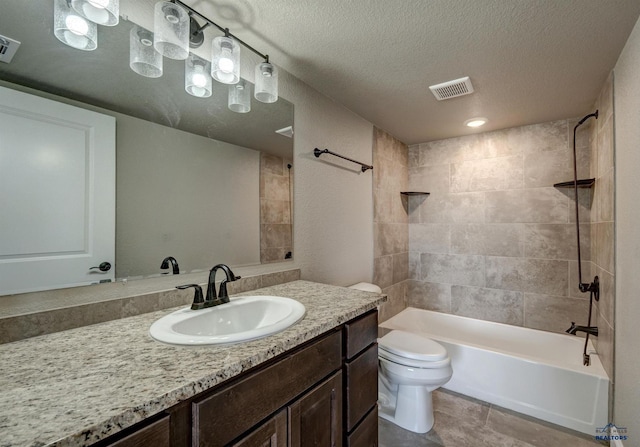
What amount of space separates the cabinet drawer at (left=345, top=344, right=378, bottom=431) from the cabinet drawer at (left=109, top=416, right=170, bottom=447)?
709 millimetres

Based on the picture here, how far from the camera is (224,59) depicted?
1241mm

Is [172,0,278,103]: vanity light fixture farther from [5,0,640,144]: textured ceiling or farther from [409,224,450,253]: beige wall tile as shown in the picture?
[409,224,450,253]: beige wall tile

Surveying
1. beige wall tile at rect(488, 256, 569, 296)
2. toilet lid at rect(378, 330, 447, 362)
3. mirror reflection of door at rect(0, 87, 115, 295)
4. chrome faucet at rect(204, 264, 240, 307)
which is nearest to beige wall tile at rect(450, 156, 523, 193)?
beige wall tile at rect(488, 256, 569, 296)

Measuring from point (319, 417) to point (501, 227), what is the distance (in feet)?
8.26

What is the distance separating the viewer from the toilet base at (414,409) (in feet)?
6.02

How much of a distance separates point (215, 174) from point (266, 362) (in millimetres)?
926

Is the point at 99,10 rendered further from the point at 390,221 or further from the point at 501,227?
the point at 501,227

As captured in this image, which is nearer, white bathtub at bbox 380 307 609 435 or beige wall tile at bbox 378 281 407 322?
white bathtub at bbox 380 307 609 435

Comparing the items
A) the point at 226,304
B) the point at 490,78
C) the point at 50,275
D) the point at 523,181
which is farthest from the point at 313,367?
the point at 523,181

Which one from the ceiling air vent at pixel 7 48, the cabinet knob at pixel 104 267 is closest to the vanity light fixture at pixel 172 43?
the ceiling air vent at pixel 7 48

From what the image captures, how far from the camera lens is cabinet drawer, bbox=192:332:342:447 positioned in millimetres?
654

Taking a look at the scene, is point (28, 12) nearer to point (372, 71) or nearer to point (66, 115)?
point (66, 115)

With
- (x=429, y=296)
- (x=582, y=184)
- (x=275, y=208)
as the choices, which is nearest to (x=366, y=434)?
(x=275, y=208)

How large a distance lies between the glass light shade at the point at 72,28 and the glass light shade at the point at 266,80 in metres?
0.65
